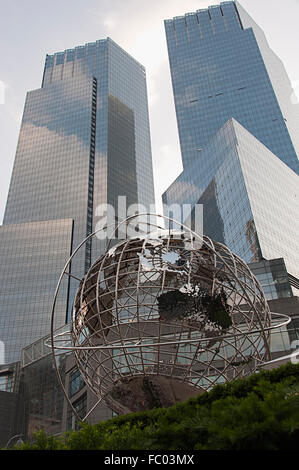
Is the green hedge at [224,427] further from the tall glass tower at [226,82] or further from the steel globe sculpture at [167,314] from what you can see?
the tall glass tower at [226,82]

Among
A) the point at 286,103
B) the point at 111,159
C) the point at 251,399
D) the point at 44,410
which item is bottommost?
the point at 251,399

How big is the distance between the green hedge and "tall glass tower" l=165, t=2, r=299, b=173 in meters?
93.0

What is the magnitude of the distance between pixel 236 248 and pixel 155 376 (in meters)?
54.7

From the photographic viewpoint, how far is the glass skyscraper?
61.3 meters

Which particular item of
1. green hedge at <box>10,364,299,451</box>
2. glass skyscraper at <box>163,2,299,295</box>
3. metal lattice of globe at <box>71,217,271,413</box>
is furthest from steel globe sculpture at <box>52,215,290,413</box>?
glass skyscraper at <box>163,2,299,295</box>

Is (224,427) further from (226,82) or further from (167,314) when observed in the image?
(226,82)

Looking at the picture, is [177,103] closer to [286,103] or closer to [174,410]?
[286,103]

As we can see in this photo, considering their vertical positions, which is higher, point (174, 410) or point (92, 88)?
point (92, 88)

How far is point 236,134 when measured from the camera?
70.3 meters

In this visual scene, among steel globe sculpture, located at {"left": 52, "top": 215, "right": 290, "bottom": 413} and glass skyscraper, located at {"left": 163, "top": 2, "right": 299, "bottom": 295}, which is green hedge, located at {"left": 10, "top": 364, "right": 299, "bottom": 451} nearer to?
steel globe sculpture, located at {"left": 52, "top": 215, "right": 290, "bottom": 413}

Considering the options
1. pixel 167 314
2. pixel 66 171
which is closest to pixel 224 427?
pixel 167 314

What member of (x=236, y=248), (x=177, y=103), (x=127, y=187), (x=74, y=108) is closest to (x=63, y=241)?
(x=127, y=187)

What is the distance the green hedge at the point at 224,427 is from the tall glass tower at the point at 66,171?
220ft

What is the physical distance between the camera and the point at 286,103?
372 ft
